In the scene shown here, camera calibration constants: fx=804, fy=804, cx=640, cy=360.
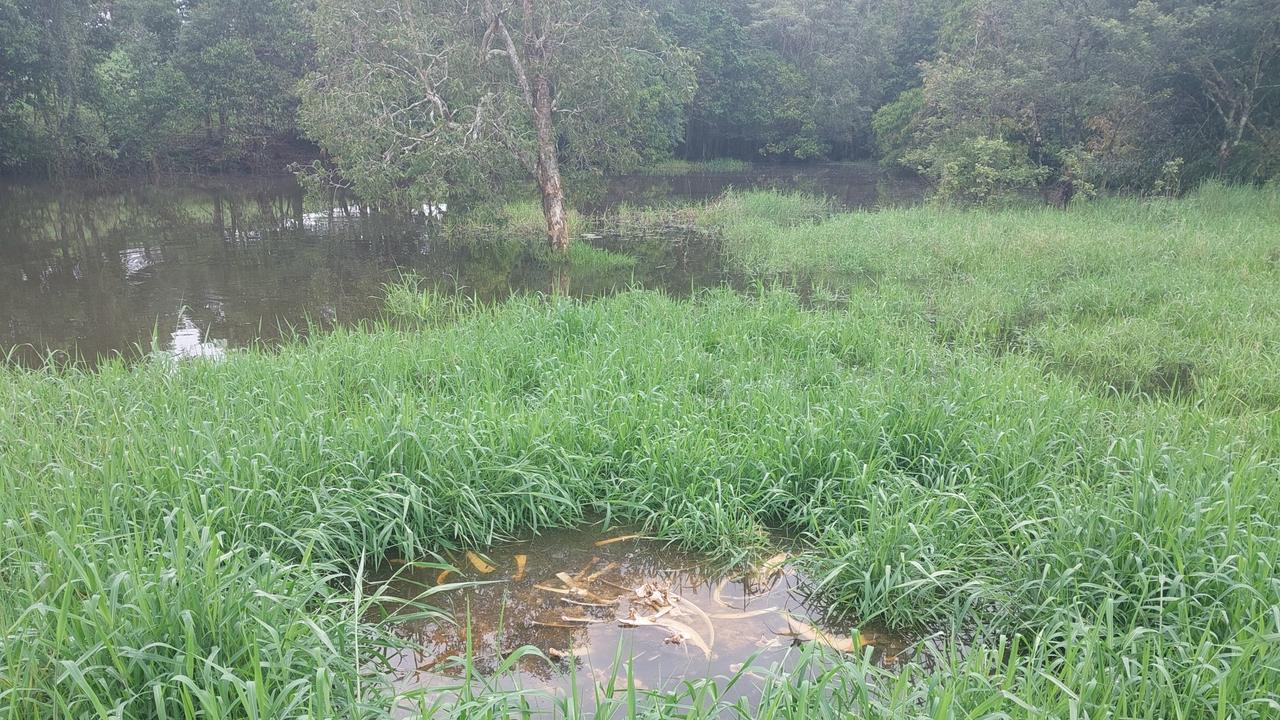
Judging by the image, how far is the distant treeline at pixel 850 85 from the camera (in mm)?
15453

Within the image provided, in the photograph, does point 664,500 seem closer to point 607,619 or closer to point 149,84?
point 607,619

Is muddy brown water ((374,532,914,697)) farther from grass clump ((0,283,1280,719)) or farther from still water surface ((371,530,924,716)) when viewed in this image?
grass clump ((0,283,1280,719))

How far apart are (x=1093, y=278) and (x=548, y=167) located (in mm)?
8032

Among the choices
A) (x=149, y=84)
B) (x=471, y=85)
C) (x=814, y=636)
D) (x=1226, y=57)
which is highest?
(x=149, y=84)

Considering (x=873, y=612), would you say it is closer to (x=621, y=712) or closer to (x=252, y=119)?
(x=621, y=712)

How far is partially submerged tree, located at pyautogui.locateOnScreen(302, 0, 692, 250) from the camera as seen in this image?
11.9m

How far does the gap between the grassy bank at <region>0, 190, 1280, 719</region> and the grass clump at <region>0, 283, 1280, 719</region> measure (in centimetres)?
2

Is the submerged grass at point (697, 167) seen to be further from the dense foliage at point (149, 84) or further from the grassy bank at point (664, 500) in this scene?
the grassy bank at point (664, 500)

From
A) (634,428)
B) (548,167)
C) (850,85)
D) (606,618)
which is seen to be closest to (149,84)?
(548,167)

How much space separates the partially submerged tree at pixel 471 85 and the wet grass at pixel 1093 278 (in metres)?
3.52

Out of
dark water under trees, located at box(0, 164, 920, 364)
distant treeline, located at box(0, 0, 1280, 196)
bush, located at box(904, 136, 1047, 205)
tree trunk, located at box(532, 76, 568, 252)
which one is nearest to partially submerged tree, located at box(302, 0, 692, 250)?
tree trunk, located at box(532, 76, 568, 252)

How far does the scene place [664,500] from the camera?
389 centimetres

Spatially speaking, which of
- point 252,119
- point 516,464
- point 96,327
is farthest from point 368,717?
point 252,119

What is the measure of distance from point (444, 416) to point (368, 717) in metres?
2.02
